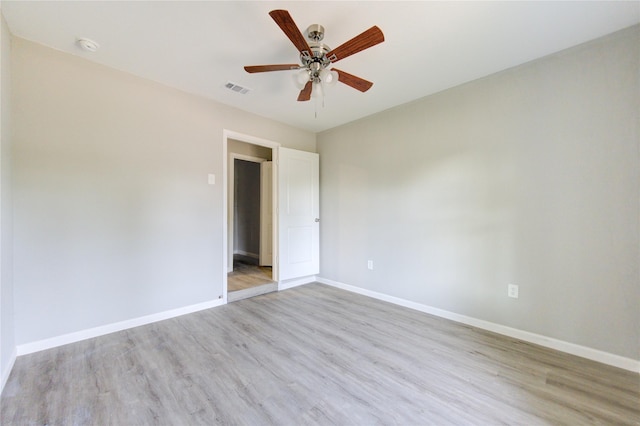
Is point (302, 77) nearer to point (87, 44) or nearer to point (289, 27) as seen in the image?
point (289, 27)

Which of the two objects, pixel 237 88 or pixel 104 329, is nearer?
pixel 104 329

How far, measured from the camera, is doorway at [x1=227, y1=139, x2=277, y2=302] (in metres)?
3.86

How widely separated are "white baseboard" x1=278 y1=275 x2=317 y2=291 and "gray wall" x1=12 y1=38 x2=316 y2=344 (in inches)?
38.8

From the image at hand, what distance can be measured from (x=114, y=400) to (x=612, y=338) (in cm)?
359

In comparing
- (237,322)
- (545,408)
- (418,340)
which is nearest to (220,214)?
(237,322)

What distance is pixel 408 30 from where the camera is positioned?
194 centimetres

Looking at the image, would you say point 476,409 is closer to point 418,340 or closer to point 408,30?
point 418,340

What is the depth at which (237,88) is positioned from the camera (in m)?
2.87

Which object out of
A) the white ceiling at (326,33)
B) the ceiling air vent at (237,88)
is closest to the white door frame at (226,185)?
the ceiling air vent at (237,88)

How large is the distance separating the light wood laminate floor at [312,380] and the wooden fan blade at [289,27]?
2295 mm

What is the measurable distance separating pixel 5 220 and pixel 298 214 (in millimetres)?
2944

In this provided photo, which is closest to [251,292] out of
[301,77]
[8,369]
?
[8,369]

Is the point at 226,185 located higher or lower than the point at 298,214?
higher

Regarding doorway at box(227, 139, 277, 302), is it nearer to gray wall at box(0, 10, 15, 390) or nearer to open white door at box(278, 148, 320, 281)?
open white door at box(278, 148, 320, 281)
